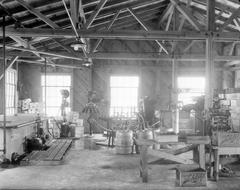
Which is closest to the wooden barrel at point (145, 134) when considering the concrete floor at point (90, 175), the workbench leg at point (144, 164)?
the concrete floor at point (90, 175)

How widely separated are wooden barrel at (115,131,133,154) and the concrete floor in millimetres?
622

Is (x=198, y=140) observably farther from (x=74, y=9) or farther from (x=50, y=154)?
(x=50, y=154)

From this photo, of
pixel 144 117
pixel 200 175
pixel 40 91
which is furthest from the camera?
pixel 40 91

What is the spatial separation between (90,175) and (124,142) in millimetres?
2772

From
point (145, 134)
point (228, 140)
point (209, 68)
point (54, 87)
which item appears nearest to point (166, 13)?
point (209, 68)

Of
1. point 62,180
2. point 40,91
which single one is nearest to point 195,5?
point 40,91

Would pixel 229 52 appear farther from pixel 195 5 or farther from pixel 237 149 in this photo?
pixel 237 149

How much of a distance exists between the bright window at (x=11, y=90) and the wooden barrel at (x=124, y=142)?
587 cm

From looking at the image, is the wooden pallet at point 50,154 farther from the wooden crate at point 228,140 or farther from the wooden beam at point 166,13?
the wooden beam at point 166,13

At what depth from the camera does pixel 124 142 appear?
30.0 feet

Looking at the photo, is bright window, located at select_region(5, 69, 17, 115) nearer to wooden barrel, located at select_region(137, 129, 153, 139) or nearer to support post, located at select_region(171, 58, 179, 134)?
wooden barrel, located at select_region(137, 129, 153, 139)

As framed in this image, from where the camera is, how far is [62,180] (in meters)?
6.09

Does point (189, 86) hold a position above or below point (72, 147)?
above

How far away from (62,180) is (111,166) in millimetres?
1660
